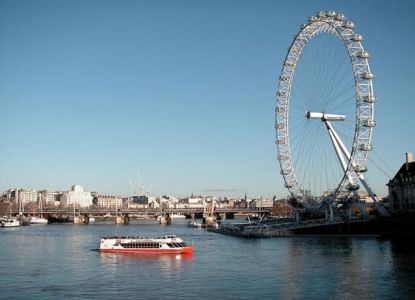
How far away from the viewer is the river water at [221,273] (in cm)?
3147

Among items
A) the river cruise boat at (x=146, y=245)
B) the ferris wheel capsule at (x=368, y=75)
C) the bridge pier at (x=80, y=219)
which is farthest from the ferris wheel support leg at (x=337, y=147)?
the bridge pier at (x=80, y=219)

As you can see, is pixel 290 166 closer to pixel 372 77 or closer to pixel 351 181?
pixel 351 181

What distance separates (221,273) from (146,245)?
18064mm

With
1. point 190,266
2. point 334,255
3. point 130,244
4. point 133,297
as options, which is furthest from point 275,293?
point 130,244

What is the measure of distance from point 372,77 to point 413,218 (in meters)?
16.3

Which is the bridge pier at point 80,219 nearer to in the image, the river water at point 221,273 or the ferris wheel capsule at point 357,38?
the river water at point 221,273

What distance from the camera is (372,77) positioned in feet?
208

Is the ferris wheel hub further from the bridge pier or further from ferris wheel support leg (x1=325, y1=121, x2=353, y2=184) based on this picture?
the bridge pier

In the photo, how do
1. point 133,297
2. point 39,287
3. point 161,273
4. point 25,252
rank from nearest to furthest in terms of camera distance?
point 133,297
point 39,287
point 161,273
point 25,252

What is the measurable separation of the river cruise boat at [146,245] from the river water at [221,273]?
53.7 inches

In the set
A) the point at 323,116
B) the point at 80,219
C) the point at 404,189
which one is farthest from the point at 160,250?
the point at 80,219

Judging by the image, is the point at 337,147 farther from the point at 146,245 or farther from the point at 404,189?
the point at 146,245

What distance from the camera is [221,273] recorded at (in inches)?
1554

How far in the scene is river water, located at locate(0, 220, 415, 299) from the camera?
3147 centimetres
